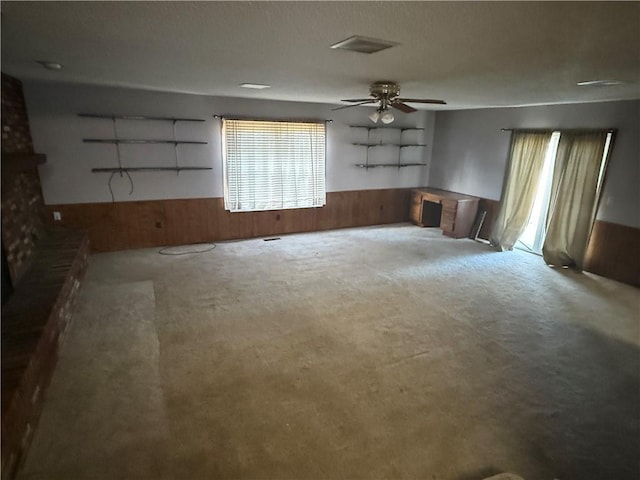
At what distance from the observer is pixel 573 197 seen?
4.90 m

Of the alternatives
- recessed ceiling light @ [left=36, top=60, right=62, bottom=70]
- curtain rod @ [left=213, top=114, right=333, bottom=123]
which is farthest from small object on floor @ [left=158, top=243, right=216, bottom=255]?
recessed ceiling light @ [left=36, top=60, right=62, bottom=70]

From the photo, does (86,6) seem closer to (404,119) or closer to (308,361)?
(308,361)

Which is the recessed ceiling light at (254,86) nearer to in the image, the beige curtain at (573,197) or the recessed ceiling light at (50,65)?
the recessed ceiling light at (50,65)

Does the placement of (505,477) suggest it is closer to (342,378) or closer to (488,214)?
(342,378)

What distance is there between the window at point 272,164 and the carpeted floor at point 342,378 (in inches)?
70.4

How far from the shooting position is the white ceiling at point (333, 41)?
5.12ft

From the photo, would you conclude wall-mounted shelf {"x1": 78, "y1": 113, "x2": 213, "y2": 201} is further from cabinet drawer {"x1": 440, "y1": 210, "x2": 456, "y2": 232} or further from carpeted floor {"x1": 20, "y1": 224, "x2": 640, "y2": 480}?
Answer: cabinet drawer {"x1": 440, "y1": 210, "x2": 456, "y2": 232}

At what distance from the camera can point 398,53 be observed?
89.4 inches

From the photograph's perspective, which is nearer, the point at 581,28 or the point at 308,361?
the point at 581,28

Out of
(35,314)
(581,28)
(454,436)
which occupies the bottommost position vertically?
(454,436)

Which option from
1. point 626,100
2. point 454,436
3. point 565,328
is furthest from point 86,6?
point 626,100

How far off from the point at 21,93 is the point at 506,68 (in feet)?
17.3

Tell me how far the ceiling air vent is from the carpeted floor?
221 cm

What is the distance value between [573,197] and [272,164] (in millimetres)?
4384
